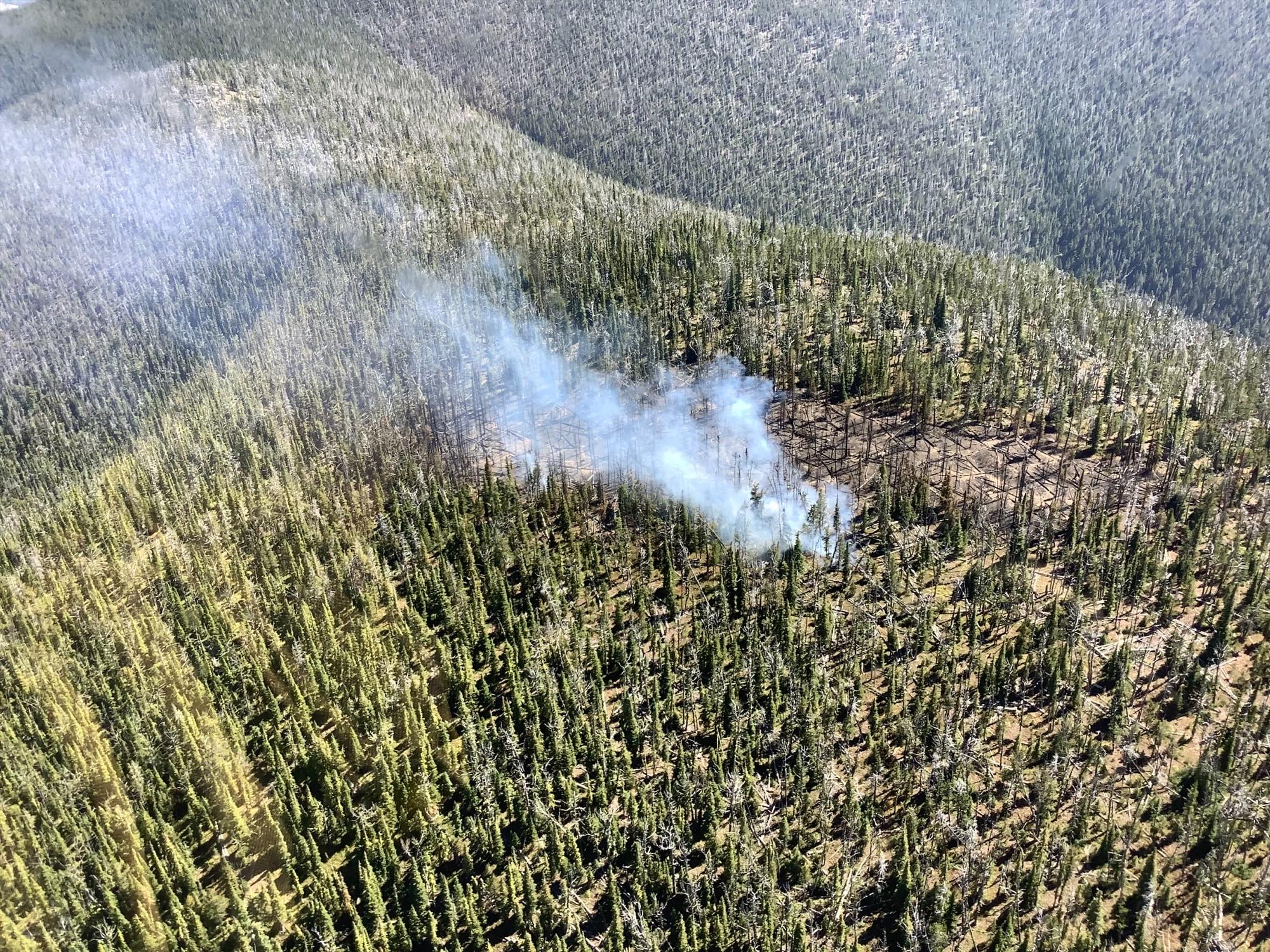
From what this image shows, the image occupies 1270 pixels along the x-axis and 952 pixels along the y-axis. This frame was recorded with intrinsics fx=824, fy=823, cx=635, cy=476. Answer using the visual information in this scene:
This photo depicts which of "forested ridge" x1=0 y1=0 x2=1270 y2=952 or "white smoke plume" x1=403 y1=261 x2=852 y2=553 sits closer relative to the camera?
"forested ridge" x1=0 y1=0 x2=1270 y2=952

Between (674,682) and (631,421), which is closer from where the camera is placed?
(674,682)

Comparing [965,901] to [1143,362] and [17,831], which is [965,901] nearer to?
[17,831]

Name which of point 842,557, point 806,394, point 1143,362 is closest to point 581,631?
point 842,557

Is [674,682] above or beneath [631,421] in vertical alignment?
beneath

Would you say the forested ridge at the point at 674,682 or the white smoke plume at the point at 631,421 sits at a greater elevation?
the white smoke plume at the point at 631,421

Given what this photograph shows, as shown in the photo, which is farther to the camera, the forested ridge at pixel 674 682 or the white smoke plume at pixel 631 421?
the white smoke plume at pixel 631 421
